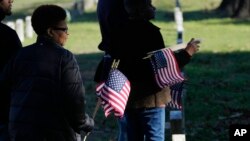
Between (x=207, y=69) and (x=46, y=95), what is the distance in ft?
38.5

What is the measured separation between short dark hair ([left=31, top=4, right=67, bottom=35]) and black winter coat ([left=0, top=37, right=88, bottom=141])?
160 millimetres

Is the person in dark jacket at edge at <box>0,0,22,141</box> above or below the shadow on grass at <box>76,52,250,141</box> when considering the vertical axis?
above

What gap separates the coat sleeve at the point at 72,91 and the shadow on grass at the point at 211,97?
180 inches

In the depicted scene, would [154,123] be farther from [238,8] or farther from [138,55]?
[238,8]

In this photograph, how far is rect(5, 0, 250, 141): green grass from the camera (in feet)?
36.1

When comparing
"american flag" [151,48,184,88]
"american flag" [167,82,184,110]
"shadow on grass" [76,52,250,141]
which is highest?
"american flag" [151,48,184,88]

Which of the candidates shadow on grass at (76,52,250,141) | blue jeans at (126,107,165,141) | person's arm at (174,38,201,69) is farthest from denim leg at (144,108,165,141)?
shadow on grass at (76,52,250,141)

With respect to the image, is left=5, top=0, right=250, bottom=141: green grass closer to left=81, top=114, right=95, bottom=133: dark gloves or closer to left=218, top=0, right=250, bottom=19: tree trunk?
left=218, top=0, right=250, bottom=19: tree trunk

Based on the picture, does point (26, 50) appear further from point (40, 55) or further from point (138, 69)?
point (138, 69)

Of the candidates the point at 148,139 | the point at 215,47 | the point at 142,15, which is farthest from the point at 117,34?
the point at 215,47

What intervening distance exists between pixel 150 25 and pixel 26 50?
3.84ft

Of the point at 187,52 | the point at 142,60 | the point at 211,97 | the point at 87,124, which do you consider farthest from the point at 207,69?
the point at 87,124

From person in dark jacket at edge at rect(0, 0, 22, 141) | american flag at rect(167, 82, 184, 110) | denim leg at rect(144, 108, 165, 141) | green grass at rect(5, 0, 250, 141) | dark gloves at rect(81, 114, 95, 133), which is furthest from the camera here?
green grass at rect(5, 0, 250, 141)

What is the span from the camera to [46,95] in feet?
17.8
